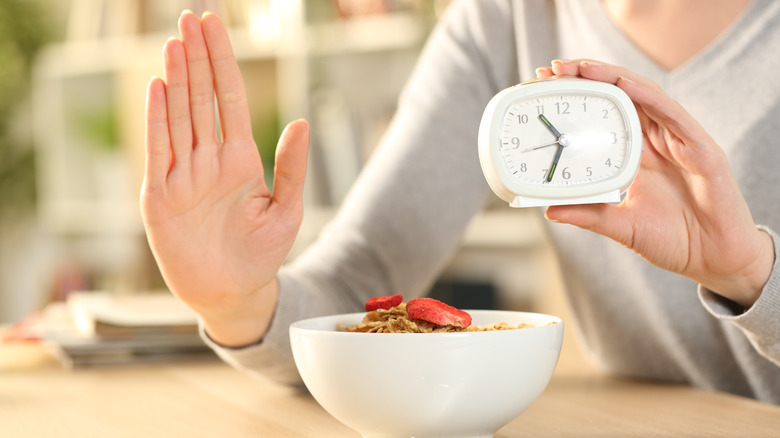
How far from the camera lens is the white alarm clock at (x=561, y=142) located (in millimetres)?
629

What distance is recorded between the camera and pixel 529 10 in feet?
3.88

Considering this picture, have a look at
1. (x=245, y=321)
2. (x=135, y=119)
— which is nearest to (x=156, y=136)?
(x=245, y=321)

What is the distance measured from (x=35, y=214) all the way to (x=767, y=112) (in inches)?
128

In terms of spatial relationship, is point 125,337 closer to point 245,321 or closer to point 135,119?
point 245,321

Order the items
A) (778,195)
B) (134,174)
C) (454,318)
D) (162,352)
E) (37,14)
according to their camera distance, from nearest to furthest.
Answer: (454,318)
(778,195)
(162,352)
(134,174)
(37,14)

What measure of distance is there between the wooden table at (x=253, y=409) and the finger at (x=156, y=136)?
0.24 meters

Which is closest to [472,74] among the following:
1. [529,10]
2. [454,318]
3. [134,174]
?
[529,10]

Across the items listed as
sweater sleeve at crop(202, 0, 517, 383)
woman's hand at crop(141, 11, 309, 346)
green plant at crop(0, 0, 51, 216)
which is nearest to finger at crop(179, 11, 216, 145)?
woman's hand at crop(141, 11, 309, 346)

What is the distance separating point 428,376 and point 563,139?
0.23m

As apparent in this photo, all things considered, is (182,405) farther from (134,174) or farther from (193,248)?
(134,174)

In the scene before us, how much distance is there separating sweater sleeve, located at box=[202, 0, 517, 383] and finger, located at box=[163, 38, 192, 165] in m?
0.29

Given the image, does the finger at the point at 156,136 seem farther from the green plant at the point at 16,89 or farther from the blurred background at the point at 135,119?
the green plant at the point at 16,89

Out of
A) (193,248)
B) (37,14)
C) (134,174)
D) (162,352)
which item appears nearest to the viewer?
(193,248)

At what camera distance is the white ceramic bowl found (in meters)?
0.56
